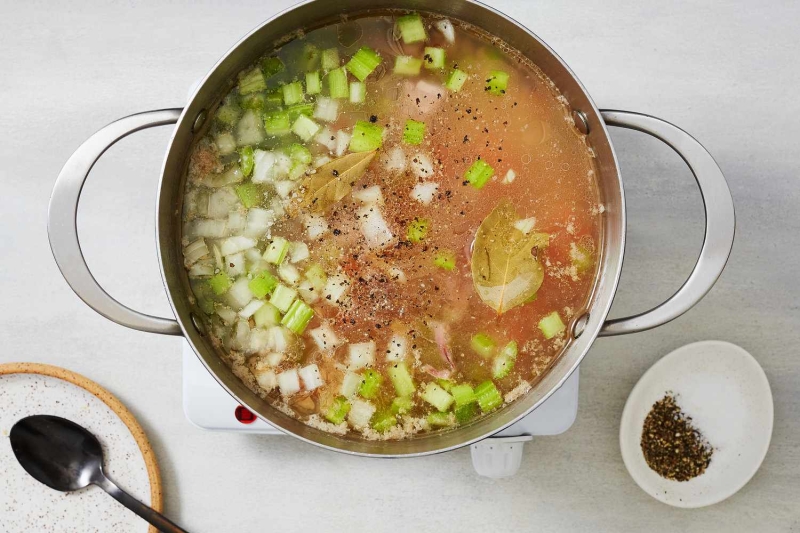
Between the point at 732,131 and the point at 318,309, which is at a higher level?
the point at 732,131

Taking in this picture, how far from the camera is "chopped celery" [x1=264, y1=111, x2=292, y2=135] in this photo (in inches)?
55.5

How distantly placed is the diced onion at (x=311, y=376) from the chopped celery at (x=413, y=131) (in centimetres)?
54

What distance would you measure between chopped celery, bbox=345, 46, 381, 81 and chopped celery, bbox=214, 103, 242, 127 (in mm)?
263

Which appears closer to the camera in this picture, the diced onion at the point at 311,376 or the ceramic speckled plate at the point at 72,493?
the diced onion at the point at 311,376

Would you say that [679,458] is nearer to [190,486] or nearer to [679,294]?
[679,294]

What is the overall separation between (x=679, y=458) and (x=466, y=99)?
111 centimetres

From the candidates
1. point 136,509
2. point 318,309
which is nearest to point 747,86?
point 318,309

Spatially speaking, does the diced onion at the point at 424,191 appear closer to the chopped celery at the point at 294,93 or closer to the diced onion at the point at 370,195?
the diced onion at the point at 370,195

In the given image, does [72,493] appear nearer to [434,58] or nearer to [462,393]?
[462,393]

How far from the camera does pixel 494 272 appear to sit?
4.56 ft

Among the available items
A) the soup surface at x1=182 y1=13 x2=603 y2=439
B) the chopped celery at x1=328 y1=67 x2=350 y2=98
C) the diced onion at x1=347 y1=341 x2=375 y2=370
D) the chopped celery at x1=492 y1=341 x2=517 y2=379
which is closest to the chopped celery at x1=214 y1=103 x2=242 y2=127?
the soup surface at x1=182 y1=13 x2=603 y2=439

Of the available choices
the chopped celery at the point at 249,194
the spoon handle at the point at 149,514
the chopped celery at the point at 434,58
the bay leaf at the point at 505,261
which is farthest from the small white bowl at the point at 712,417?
the spoon handle at the point at 149,514

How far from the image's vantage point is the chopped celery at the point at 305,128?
1.41 meters

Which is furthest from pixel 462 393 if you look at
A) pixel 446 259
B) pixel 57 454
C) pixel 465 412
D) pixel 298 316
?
pixel 57 454
